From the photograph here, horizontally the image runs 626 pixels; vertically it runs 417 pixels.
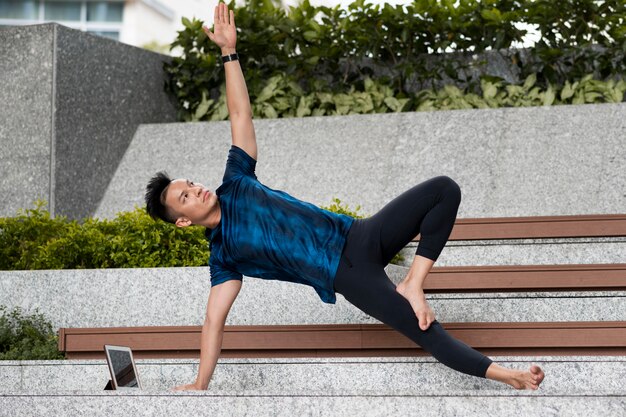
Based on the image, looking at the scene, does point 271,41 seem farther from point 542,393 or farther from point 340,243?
point 542,393


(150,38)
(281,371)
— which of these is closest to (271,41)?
(281,371)

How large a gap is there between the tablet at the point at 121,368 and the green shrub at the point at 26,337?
35.9 inches

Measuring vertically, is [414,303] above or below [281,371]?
above

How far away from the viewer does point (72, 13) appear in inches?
1419

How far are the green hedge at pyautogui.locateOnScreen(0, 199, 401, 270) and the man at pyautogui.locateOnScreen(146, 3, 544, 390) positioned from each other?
1.36 m

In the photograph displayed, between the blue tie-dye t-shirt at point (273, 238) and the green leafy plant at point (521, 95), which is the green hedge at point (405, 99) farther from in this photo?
the blue tie-dye t-shirt at point (273, 238)

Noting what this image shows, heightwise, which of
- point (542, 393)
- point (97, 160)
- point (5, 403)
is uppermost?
point (542, 393)

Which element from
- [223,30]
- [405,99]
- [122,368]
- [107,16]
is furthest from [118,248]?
[107,16]

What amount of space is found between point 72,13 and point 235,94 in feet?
110

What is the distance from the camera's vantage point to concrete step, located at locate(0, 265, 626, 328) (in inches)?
193

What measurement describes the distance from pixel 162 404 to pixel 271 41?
523 cm

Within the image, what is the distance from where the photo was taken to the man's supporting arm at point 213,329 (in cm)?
411

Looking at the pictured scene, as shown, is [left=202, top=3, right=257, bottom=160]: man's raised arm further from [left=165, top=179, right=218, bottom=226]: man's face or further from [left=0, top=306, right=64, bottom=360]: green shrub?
[left=0, top=306, right=64, bottom=360]: green shrub

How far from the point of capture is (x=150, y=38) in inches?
1497
